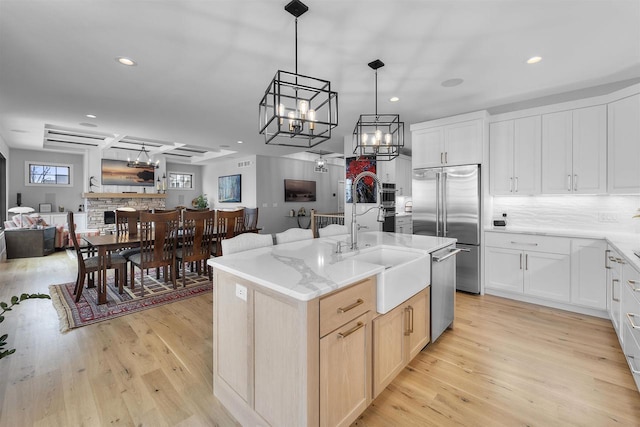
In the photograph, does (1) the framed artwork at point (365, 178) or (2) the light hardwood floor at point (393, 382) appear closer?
(2) the light hardwood floor at point (393, 382)

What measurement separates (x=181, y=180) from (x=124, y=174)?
6.57ft

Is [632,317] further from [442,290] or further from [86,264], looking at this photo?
[86,264]

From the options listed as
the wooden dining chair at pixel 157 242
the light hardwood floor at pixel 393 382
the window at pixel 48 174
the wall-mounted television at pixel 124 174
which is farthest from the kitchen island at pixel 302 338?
the window at pixel 48 174

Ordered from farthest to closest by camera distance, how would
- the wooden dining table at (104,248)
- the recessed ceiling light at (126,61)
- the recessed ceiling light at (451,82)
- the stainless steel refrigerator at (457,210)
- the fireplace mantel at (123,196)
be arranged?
the fireplace mantel at (123,196) < the stainless steel refrigerator at (457,210) < the wooden dining table at (104,248) < the recessed ceiling light at (451,82) < the recessed ceiling light at (126,61)

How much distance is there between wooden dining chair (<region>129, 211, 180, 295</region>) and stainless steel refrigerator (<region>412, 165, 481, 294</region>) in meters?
3.53

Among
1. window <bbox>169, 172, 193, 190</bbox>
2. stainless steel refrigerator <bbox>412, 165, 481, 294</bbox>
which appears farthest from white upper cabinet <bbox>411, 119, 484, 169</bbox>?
window <bbox>169, 172, 193, 190</bbox>

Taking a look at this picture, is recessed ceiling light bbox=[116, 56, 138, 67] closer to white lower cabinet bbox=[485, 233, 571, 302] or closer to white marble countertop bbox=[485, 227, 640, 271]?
white marble countertop bbox=[485, 227, 640, 271]

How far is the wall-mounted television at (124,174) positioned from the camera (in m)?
8.20

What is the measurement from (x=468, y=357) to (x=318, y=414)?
159cm

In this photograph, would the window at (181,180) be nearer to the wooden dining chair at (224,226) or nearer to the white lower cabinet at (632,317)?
the wooden dining chair at (224,226)

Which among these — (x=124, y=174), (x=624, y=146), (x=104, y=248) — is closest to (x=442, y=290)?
(x=624, y=146)

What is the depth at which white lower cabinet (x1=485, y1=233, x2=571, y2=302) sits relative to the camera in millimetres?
3213

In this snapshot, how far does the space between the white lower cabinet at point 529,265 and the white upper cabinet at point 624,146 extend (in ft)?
2.53

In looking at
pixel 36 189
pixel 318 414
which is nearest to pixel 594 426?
pixel 318 414
